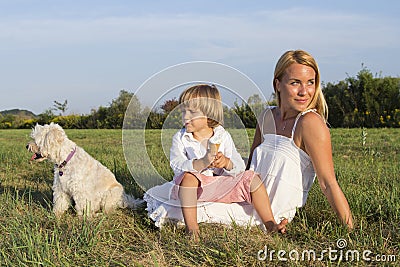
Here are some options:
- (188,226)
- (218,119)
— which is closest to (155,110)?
(218,119)

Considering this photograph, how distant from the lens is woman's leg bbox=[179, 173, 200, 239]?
4.15 metres

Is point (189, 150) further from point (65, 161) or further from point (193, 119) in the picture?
point (65, 161)

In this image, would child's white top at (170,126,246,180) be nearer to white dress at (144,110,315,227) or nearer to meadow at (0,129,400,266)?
meadow at (0,129,400,266)

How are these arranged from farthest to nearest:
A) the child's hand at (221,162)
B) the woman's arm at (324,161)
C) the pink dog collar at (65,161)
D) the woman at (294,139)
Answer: the pink dog collar at (65,161) → the woman at (294,139) → the woman's arm at (324,161) → the child's hand at (221,162)

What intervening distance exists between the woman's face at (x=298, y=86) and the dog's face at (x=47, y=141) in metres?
2.54

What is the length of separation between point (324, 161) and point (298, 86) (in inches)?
29.2

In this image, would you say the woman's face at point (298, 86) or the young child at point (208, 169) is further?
the woman's face at point (298, 86)

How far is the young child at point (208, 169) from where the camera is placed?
155 inches

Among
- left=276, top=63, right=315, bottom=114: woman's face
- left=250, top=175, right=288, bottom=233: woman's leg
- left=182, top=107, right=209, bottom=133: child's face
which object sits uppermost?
left=276, top=63, right=315, bottom=114: woman's face

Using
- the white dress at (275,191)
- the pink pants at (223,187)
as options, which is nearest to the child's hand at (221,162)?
the pink pants at (223,187)

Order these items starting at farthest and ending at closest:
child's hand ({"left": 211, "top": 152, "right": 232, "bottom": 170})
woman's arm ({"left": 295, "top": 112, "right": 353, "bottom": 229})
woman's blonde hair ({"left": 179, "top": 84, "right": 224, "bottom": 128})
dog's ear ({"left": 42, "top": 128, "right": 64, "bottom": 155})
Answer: dog's ear ({"left": 42, "top": 128, "right": 64, "bottom": 155}) → woman's arm ({"left": 295, "top": 112, "right": 353, "bottom": 229}) → child's hand ({"left": 211, "top": 152, "right": 232, "bottom": 170}) → woman's blonde hair ({"left": 179, "top": 84, "right": 224, "bottom": 128})

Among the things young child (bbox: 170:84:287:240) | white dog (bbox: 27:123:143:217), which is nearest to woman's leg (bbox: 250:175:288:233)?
young child (bbox: 170:84:287:240)

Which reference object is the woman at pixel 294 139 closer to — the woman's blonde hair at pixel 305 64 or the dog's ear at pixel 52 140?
the woman's blonde hair at pixel 305 64

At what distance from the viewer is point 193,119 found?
4.04m
